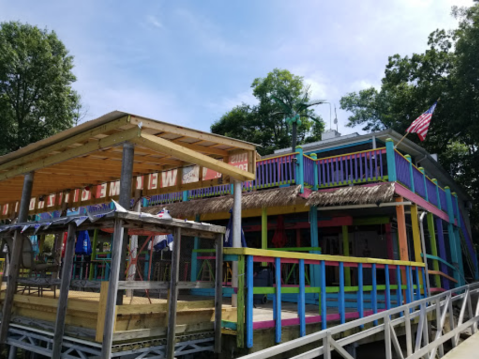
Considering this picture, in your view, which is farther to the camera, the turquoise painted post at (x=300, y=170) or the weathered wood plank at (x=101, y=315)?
the turquoise painted post at (x=300, y=170)

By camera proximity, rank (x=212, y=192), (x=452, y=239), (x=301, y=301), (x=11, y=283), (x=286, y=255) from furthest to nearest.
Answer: (x=452, y=239) < (x=212, y=192) < (x=11, y=283) < (x=301, y=301) < (x=286, y=255)

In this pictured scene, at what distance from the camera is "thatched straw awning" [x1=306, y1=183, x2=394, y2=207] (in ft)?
30.3

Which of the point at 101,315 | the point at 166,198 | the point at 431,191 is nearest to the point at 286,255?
the point at 101,315

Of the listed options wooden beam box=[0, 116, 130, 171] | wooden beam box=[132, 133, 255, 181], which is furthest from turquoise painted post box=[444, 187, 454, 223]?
wooden beam box=[0, 116, 130, 171]

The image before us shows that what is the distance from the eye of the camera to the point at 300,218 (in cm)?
1342

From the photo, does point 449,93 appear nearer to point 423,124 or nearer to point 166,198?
point 423,124

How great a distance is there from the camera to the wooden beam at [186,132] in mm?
5145

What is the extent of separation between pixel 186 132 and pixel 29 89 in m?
21.4

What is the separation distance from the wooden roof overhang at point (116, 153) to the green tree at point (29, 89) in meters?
14.7

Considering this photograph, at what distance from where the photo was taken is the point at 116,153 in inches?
261

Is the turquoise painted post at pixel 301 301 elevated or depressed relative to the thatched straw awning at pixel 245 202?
depressed

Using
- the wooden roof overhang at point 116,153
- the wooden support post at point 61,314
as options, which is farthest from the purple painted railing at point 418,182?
the wooden support post at point 61,314

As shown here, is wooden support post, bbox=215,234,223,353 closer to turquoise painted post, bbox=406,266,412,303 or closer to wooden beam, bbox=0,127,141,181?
wooden beam, bbox=0,127,141,181

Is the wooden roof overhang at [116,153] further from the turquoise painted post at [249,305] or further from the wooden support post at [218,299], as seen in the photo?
the turquoise painted post at [249,305]
